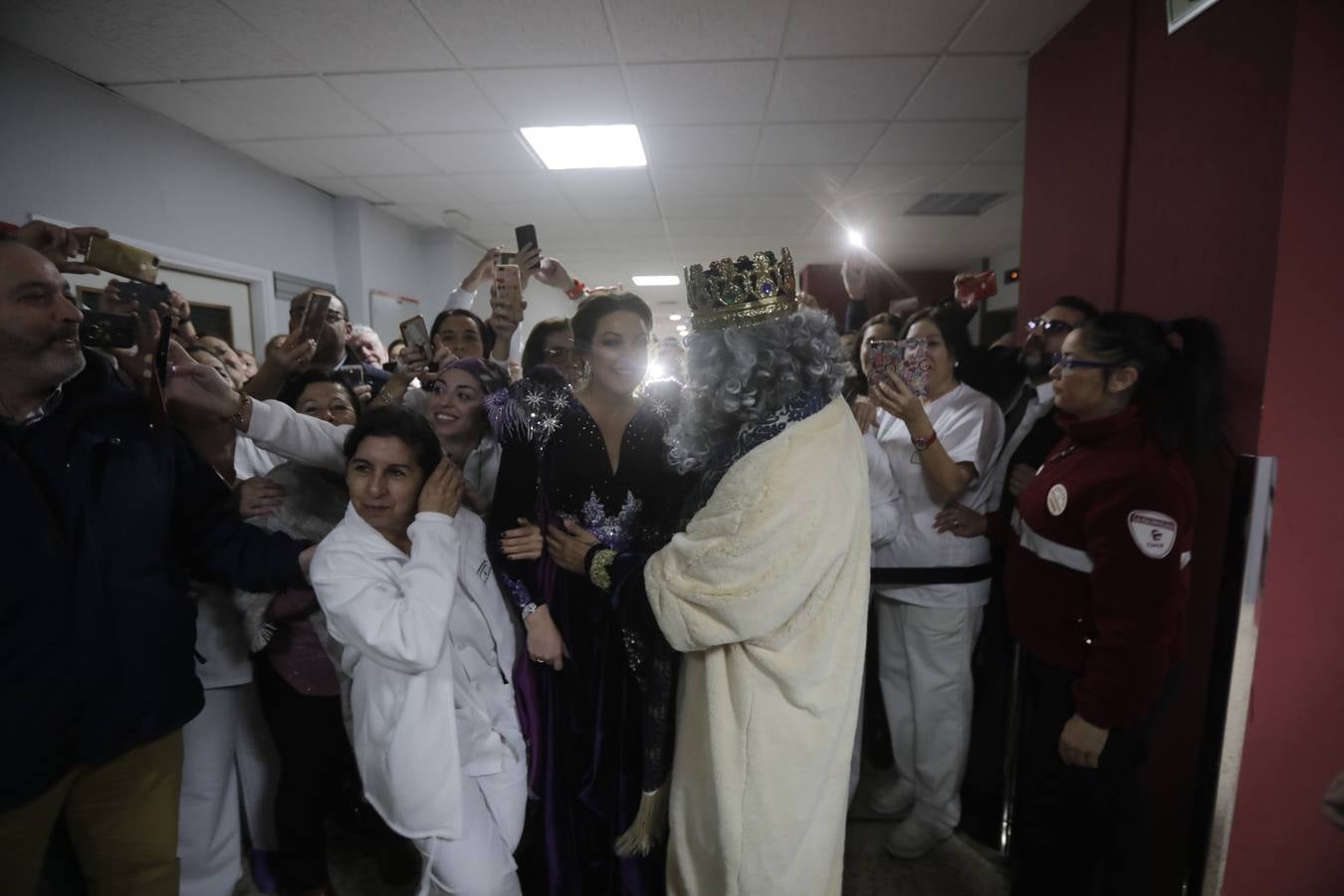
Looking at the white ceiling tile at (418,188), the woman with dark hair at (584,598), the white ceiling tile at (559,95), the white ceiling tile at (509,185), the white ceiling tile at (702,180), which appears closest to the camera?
the woman with dark hair at (584,598)

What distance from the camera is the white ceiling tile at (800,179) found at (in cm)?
445

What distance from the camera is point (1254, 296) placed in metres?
1.49

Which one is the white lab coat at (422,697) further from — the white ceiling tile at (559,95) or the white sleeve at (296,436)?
the white ceiling tile at (559,95)

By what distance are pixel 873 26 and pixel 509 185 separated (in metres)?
3.13

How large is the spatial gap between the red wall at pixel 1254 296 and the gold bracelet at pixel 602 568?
160 centimetres

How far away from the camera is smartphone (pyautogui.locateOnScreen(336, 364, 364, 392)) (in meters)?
2.09

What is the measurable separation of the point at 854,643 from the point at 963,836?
54.9 inches

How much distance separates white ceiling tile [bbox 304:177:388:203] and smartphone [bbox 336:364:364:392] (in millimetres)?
3237

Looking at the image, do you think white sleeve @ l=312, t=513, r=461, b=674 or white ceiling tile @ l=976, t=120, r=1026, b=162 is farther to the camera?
white ceiling tile @ l=976, t=120, r=1026, b=162

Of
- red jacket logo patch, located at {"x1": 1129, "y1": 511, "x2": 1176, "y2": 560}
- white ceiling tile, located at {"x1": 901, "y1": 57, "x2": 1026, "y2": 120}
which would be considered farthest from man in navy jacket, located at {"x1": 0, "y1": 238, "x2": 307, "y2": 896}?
white ceiling tile, located at {"x1": 901, "y1": 57, "x2": 1026, "y2": 120}

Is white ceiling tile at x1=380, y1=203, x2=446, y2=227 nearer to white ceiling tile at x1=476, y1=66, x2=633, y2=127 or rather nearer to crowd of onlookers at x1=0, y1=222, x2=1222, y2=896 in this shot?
white ceiling tile at x1=476, y1=66, x2=633, y2=127

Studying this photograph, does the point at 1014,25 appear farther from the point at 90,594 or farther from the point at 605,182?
the point at 90,594

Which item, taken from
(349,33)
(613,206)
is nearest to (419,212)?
(613,206)

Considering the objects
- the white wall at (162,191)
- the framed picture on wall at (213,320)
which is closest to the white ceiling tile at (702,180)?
the white wall at (162,191)
